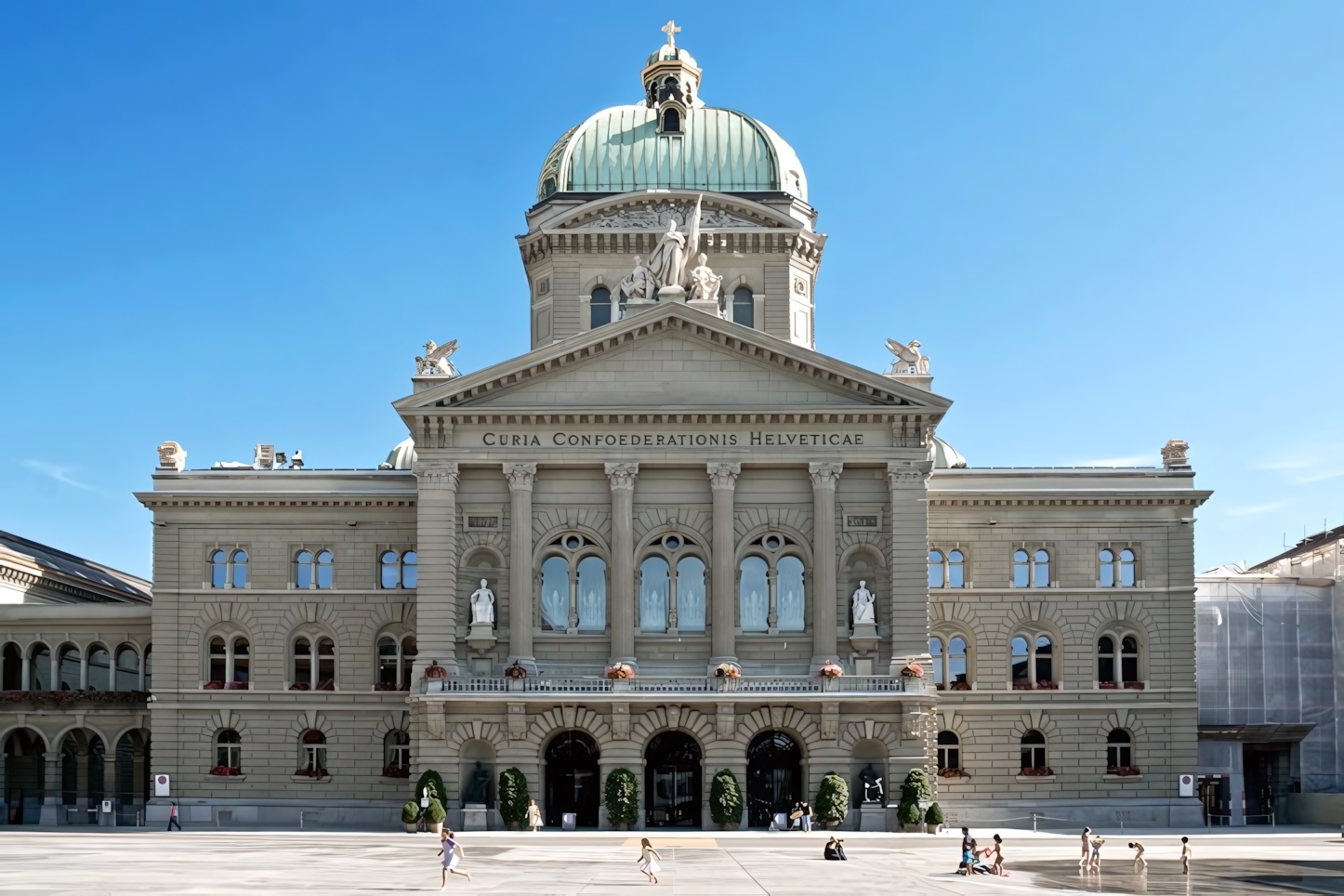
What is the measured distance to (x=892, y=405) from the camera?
7006 centimetres

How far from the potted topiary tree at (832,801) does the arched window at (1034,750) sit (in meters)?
13.7

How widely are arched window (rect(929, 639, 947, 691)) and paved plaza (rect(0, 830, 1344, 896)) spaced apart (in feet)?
32.7

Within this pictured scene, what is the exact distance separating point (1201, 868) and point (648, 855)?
18.5 meters

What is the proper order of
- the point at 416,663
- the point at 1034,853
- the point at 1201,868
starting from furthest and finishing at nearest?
the point at 416,663, the point at 1034,853, the point at 1201,868

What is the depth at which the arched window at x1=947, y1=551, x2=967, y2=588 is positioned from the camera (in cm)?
7788

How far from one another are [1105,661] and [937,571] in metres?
8.47

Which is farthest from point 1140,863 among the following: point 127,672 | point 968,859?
point 127,672

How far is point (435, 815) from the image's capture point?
65.9 metres

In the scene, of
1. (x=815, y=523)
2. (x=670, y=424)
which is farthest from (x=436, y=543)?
(x=815, y=523)

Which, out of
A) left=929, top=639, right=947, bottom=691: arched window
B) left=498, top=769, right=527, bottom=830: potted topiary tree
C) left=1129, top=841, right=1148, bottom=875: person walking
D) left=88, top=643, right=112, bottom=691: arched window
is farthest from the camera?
left=88, top=643, right=112, bottom=691: arched window

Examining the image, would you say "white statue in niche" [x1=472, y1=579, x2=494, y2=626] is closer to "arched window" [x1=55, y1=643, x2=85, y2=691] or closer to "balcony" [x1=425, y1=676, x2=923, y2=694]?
"balcony" [x1=425, y1=676, x2=923, y2=694]

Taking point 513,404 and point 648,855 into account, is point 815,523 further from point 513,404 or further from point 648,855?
point 648,855

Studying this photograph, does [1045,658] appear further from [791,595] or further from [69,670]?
[69,670]

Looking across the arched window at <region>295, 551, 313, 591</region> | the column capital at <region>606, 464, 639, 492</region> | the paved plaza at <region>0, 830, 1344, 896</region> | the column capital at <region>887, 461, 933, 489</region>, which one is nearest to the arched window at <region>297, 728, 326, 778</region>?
the arched window at <region>295, 551, 313, 591</region>
